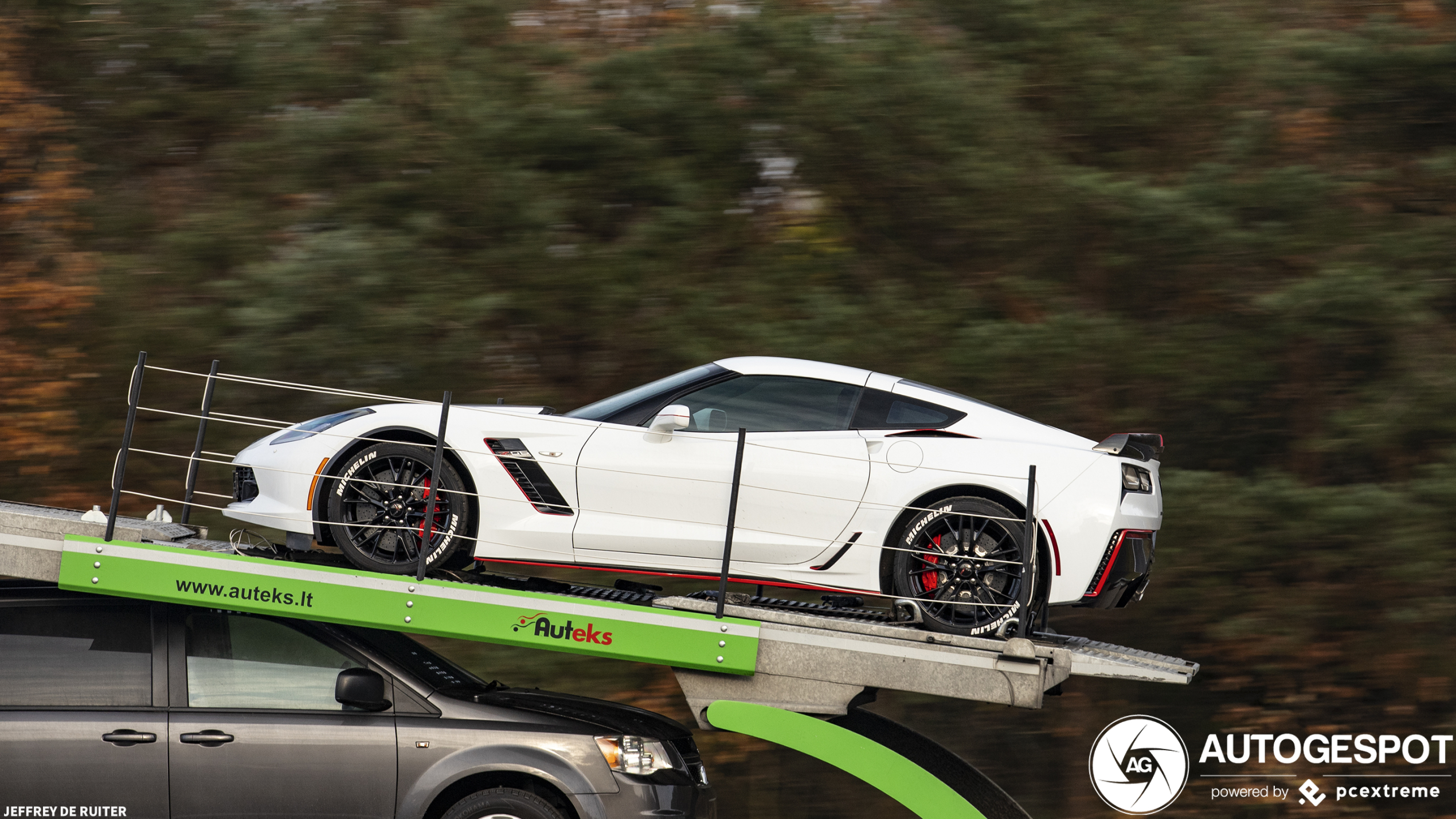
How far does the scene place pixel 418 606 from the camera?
5.19 metres

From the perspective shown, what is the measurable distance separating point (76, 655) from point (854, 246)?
7.16 m

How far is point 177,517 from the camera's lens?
992 centimetres

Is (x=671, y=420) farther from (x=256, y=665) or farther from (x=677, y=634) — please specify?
(x=256, y=665)

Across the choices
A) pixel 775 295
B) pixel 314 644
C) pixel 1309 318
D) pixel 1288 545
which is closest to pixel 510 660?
pixel 775 295

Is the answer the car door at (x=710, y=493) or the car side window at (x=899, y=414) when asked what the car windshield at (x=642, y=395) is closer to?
the car door at (x=710, y=493)

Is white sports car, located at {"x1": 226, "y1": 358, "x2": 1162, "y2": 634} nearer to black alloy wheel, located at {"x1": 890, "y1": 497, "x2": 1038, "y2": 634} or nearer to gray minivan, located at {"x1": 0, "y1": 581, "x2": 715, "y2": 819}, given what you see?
black alloy wheel, located at {"x1": 890, "y1": 497, "x2": 1038, "y2": 634}

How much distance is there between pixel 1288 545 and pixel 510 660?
6.07 meters

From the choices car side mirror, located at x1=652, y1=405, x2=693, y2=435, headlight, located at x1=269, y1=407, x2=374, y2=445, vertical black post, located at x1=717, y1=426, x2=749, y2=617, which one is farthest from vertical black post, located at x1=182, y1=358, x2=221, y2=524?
vertical black post, located at x1=717, y1=426, x2=749, y2=617

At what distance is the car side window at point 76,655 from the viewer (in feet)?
16.5

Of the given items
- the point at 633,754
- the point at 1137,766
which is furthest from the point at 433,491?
the point at 1137,766

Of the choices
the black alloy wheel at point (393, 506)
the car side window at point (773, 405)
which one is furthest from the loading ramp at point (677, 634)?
the car side window at point (773, 405)

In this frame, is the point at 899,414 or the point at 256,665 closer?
the point at 256,665

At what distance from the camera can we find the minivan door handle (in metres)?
4.96

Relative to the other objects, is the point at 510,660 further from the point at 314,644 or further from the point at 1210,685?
the point at 1210,685
